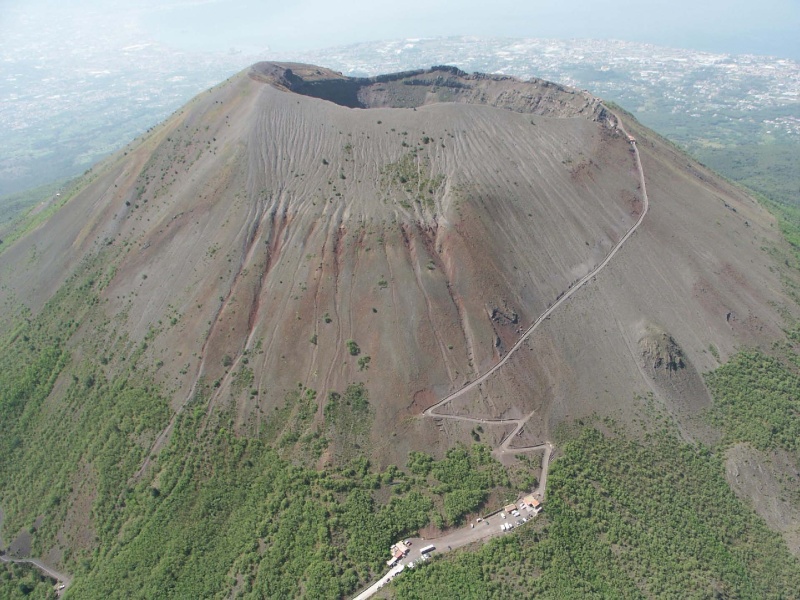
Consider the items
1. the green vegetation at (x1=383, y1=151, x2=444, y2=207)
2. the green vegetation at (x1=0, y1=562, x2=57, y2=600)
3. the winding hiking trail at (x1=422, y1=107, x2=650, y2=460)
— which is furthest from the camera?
the green vegetation at (x1=383, y1=151, x2=444, y2=207)

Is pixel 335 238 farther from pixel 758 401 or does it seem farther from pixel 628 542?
pixel 758 401

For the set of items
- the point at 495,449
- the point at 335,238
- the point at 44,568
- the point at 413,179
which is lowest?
the point at 44,568

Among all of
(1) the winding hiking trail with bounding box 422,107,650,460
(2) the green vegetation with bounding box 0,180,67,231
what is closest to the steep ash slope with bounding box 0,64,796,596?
(1) the winding hiking trail with bounding box 422,107,650,460

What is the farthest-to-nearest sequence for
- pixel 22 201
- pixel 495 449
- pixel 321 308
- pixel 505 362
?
pixel 22 201, pixel 321 308, pixel 505 362, pixel 495 449

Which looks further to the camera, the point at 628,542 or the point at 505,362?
the point at 505,362

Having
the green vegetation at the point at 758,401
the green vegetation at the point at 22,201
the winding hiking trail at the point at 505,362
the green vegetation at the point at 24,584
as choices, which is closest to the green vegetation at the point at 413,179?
the winding hiking trail at the point at 505,362

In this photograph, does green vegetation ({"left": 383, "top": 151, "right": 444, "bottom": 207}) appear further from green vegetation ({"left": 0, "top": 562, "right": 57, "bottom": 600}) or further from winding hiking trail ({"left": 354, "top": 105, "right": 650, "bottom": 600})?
green vegetation ({"left": 0, "top": 562, "right": 57, "bottom": 600})

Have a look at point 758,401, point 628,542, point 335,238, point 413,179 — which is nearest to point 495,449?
point 628,542

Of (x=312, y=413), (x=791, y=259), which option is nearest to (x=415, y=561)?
(x=312, y=413)

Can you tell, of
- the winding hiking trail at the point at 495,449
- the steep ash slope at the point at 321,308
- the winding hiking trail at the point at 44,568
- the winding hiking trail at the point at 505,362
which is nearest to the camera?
the winding hiking trail at the point at 495,449

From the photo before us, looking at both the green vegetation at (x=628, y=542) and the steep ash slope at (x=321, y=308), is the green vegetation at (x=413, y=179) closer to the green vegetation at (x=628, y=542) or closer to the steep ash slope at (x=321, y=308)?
the steep ash slope at (x=321, y=308)

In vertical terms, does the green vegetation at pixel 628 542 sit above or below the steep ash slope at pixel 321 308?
below
